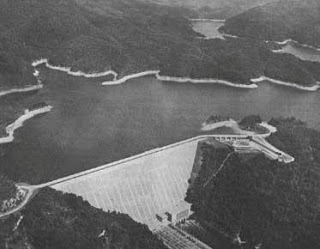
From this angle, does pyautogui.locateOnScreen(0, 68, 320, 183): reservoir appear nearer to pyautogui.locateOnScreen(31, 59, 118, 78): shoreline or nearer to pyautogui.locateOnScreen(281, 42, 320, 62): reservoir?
pyautogui.locateOnScreen(31, 59, 118, 78): shoreline

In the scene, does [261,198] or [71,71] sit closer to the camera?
[261,198]

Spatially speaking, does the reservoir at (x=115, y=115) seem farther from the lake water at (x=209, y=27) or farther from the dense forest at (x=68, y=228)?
the lake water at (x=209, y=27)

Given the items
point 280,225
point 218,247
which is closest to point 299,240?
point 280,225

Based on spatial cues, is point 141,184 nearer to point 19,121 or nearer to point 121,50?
Result: point 19,121

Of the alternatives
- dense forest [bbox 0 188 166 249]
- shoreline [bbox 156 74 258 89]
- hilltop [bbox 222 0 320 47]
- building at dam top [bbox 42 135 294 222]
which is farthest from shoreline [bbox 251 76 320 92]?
dense forest [bbox 0 188 166 249]

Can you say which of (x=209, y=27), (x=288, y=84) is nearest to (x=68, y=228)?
(x=288, y=84)

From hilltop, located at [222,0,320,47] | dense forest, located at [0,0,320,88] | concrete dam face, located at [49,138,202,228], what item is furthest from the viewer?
hilltop, located at [222,0,320,47]

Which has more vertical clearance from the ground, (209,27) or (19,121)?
(19,121)
